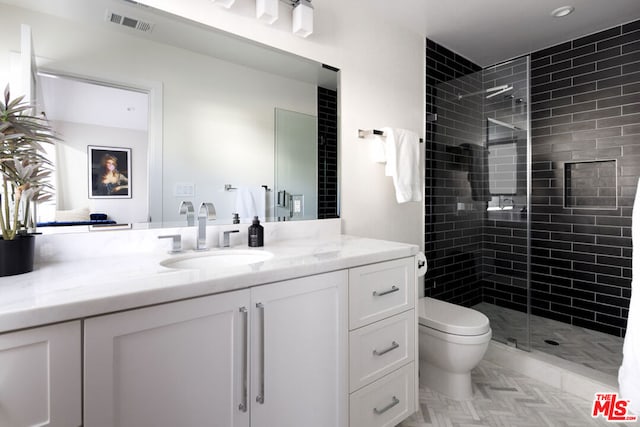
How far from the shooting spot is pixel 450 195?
2.57 m

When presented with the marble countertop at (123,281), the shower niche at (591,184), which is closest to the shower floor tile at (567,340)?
the shower niche at (591,184)

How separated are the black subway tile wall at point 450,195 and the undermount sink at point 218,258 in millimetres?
1635

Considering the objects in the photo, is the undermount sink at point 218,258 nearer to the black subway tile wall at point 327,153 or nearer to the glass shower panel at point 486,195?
the black subway tile wall at point 327,153

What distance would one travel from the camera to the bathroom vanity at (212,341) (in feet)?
2.31

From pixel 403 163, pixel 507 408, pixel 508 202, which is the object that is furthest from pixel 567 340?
pixel 403 163

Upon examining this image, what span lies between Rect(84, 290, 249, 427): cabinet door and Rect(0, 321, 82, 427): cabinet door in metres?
0.03

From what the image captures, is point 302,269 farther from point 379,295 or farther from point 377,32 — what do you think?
point 377,32

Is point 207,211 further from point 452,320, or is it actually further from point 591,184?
point 591,184

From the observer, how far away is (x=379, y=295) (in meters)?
1.38

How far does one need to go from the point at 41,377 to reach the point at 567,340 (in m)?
3.13

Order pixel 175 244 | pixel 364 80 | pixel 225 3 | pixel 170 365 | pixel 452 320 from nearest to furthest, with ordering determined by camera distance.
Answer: pixel 170 365 → pixel 175 244 → pixel 225 3 → pixel 452 320 → pixel 364 80

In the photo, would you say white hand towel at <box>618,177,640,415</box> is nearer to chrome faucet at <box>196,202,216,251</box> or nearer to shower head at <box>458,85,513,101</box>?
shower head at <box>458,85,513,101</box>

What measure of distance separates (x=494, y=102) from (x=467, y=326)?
1.60m

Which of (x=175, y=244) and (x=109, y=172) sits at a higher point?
(x=109, y=172)
